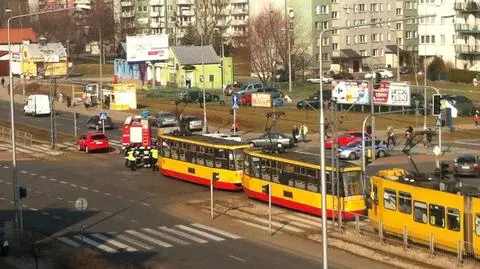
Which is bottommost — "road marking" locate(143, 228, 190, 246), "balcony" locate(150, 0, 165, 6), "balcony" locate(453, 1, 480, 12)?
"road marking" locate(143, 228, 190, 246)

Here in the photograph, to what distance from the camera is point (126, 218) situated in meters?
34.9

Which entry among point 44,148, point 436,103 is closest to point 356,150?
point 436,103

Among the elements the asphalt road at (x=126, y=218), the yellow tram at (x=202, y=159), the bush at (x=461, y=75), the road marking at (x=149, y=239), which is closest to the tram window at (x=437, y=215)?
the asphalt road at (x=126, y=218)

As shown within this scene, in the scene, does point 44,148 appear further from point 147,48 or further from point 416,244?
point 147,48

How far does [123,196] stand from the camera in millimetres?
39438

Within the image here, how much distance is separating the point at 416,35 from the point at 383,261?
100141 mm

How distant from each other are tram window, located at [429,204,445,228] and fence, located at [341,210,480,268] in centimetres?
25

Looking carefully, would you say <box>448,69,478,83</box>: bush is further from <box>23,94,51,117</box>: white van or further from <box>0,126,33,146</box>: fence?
<box>0,126,33,146</box>: fence

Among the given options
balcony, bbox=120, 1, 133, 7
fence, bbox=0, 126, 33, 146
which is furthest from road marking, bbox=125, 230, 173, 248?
balcony, bbox=120, 1, 133, 7

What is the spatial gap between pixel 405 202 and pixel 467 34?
79.5 metres

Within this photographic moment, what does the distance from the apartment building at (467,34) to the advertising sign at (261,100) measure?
120 ft

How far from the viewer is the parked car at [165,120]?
63.2 m

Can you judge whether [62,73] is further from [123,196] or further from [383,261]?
[383,261]

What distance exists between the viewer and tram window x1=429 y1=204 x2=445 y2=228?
26.5 metres
